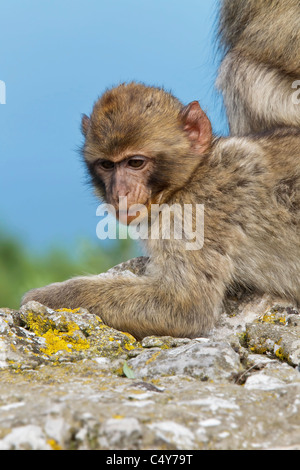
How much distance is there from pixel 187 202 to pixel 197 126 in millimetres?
525

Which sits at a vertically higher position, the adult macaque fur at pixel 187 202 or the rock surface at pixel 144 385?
the adult macaque fur at pixel 187 202

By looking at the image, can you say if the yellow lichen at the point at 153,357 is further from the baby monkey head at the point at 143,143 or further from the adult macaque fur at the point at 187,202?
the baby monkey head at the point at 143,143

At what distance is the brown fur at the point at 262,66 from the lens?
554 centimetres

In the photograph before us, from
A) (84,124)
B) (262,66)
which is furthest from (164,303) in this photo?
(262,66)

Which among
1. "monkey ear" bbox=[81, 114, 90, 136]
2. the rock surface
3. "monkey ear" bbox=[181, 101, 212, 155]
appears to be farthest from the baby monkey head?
the rock surface

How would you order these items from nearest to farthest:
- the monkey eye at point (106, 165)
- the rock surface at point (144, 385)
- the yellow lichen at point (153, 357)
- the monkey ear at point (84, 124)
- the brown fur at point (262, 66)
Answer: the rock surface at point (144, 385) < the yellow lichen at point (153, 357) < the monkey eye at point (106, 165) < the monkey ear at point (84, 124) < the brown fur at point (262, 66)

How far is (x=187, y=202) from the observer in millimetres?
4250

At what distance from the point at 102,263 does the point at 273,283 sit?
3428mm

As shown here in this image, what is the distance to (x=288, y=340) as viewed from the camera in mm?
3396

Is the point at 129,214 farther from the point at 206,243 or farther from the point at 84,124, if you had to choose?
the point at 84,124

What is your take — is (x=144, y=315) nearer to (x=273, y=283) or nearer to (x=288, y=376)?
(x=273, y=283)

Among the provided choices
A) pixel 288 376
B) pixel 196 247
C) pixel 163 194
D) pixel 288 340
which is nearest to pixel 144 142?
pixel 163 194

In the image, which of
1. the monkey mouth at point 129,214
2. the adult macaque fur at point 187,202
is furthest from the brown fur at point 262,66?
the monkey mouth at point 129,214

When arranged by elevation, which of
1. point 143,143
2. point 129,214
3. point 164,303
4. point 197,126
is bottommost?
point 164,303
